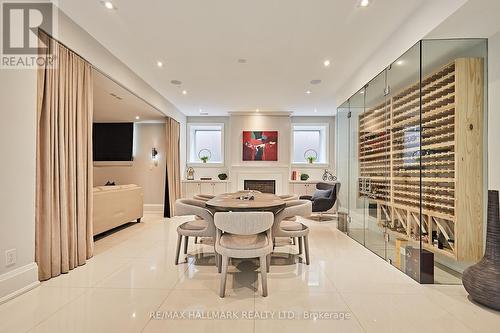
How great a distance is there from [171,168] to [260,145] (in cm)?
267

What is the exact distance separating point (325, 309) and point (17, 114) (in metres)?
3.37

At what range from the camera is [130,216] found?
5.48 metres

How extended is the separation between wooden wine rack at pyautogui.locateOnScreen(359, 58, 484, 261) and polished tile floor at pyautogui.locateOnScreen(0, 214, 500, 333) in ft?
1.97

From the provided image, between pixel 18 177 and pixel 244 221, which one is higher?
pixel 18 177

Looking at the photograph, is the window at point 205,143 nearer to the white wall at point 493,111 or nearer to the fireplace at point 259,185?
the fireplace at point 259,185

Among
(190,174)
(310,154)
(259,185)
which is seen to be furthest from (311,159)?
(190,174)

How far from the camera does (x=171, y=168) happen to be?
22.5ft

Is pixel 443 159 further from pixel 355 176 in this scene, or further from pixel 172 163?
pixel 172 163

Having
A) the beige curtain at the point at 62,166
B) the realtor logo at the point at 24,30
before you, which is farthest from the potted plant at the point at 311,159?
the realtor logo at the point at 24,30

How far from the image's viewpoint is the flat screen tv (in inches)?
303

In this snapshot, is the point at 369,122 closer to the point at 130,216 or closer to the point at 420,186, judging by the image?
the point at 420,186

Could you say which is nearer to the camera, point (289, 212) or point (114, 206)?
point (289, 212)

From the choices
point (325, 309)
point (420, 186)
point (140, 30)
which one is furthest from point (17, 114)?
point (420, 186)

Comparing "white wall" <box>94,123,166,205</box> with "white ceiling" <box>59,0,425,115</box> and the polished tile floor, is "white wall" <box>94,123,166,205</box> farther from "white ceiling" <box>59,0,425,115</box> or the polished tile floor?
the polished tile floor
